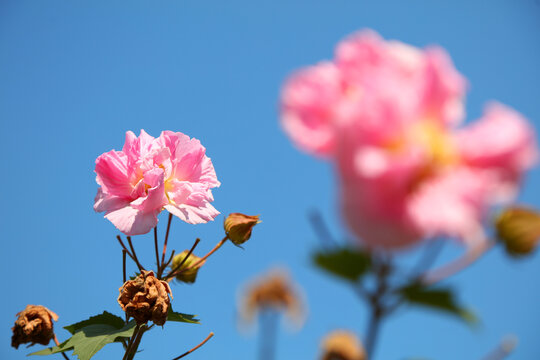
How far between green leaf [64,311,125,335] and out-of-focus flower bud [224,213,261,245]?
462 mm

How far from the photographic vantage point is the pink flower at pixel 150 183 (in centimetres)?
140

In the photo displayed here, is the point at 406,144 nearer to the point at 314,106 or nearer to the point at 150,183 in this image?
the point at 314,106

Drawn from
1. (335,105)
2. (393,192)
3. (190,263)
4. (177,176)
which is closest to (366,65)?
(335,105)

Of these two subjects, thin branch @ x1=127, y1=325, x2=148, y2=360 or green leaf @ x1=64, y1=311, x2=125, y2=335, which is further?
green leaf @ x1=64, y1=311, x2=125, y2=335

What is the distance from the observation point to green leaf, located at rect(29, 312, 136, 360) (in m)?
1.39

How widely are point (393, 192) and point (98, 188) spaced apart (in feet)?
3.58

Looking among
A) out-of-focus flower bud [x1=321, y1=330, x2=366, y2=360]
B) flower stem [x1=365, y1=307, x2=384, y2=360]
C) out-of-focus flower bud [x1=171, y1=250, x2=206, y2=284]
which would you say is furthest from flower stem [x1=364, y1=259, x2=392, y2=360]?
out-of-focus flower bud [x1=171, y1=250, x2=206, y2=284]

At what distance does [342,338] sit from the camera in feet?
4.08

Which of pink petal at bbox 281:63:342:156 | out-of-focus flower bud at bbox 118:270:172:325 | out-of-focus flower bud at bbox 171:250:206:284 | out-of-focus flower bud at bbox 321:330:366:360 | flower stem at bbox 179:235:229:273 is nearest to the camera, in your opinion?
pink petal at bbox 281:63:342:156

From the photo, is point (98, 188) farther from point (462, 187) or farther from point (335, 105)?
point (462, 187)

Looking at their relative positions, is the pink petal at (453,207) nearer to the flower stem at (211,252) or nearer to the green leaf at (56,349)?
the flower stem at (211,252)

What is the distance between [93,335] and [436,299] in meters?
1.18

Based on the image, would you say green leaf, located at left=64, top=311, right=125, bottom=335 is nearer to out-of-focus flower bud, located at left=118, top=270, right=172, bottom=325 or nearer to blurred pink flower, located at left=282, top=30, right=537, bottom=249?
out-of-focus flower bud, located at left=118, top=270, right=172, bottom=325

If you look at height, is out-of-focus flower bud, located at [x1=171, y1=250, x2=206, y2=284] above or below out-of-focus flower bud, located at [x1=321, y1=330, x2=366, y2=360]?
above
